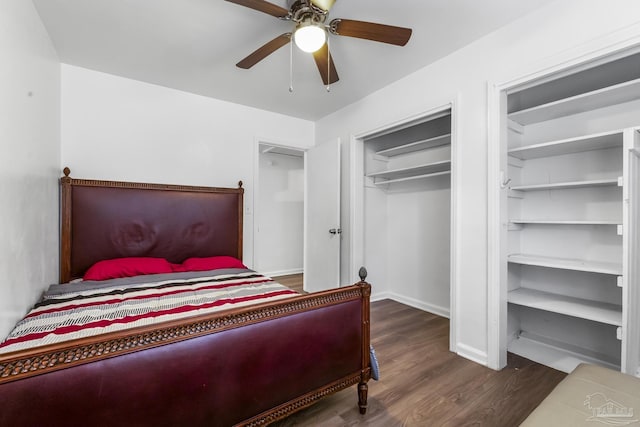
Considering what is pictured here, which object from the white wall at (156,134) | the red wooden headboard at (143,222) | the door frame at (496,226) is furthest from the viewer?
the white wall at (156,134)

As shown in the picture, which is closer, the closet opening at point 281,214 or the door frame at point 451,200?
the door frame at point 451,200

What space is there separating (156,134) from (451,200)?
9.84 ft

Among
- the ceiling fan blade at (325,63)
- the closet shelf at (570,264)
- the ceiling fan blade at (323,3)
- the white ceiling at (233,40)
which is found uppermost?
the white ceiling at (233,40)

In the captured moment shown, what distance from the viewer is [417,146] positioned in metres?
3.47

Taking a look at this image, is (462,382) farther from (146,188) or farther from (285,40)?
(146,188)

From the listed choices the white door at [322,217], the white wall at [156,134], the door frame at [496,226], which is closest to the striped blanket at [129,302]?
the white wall at [156,134]

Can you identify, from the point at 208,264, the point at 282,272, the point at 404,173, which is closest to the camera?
the point at 208,264

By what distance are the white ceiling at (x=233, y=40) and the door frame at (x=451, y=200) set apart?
45 cm

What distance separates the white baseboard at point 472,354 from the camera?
2.21m

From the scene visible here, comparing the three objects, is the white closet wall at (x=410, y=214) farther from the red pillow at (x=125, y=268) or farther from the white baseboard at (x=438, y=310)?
the red pillow at (x=125, y=268)

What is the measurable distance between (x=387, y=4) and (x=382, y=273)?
3015mm

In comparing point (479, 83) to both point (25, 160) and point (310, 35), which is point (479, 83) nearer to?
point (310, 35)

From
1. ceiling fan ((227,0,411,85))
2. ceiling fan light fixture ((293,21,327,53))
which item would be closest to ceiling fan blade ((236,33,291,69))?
ceiling fan ((227,0,411,85))

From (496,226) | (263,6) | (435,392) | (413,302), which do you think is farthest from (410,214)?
(263,6)
